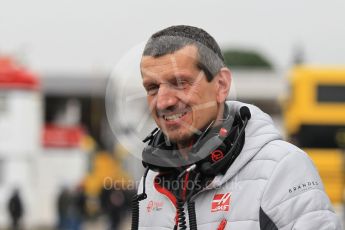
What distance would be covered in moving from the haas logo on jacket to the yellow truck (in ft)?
55.5

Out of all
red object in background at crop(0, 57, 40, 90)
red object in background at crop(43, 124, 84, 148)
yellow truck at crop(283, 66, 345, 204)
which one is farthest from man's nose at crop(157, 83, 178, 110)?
red object in background at crop(43, 124, 84, 148)

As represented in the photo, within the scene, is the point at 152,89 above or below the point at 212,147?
above

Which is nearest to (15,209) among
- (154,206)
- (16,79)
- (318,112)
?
(16,79)

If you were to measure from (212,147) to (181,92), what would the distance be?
0.20 meters

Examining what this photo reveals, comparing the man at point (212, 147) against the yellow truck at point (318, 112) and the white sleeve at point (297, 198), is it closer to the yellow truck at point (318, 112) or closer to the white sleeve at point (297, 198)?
the white sleeve at point (297, 198)

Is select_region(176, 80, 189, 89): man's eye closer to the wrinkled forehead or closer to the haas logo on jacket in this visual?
the wrinkled forehead

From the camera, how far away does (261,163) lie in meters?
3.08

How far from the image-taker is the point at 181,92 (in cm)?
308

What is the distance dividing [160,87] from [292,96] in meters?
18.2

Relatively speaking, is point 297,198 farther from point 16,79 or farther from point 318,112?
point 16,79

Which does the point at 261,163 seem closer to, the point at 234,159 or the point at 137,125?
the point at 234,159

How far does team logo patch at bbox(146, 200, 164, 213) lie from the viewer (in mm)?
3332

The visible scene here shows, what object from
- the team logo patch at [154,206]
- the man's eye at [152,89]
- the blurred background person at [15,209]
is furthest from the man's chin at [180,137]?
the blurred background person at [15,209]

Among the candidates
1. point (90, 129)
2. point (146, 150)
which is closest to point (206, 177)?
point (146, 150)
